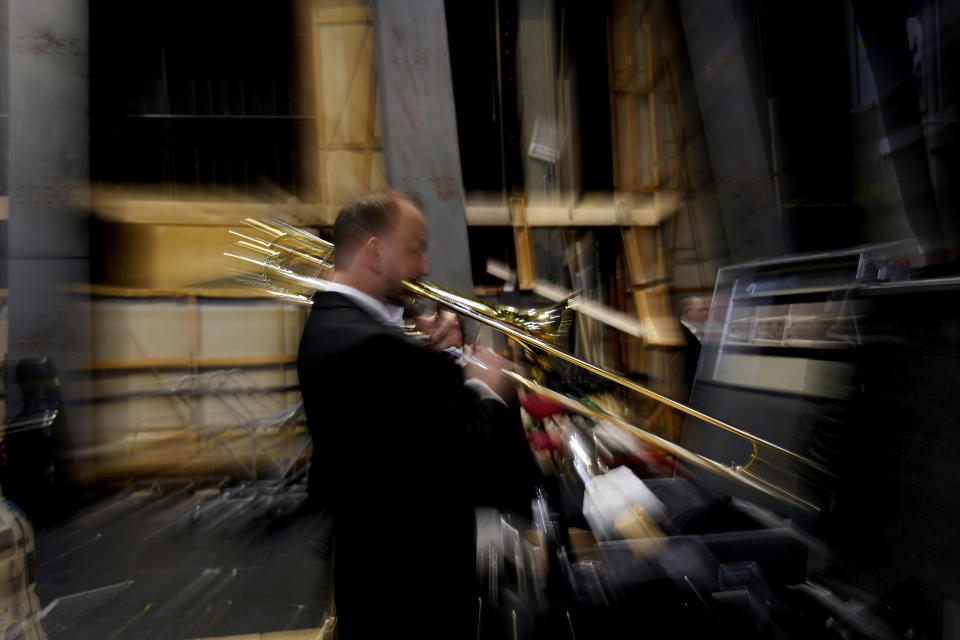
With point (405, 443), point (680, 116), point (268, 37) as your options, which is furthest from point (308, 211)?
point (680, 116)

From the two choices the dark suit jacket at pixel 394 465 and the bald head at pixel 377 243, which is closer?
the dark suit jacket at pixel 394 465

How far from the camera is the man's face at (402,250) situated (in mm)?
1352

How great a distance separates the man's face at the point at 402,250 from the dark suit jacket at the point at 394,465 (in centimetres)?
20

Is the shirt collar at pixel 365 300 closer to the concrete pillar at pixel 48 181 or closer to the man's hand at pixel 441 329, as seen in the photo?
the man's hand at pixel 441 329

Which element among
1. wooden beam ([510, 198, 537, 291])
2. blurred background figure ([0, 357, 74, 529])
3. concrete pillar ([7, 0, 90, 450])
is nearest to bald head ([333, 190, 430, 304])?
wooden beam ([510, 198, 537, 291])

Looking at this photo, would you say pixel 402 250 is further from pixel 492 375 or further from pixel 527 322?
pixel 527 322

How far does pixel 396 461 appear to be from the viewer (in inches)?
42.9

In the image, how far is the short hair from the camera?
1.35 metres

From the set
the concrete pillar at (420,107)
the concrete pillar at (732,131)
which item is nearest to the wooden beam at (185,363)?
the concrete pillar at (420,107)

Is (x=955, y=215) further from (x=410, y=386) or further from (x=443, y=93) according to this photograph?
(x=410, y=386)

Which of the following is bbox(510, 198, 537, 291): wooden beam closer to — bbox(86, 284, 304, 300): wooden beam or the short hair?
bbox(86, 284, 304, 300): wooden beam

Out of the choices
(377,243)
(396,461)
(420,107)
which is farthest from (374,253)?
(420,107)

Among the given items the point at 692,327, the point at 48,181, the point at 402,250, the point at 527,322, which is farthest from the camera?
the point at 692,327

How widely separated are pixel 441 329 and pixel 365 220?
471mm
